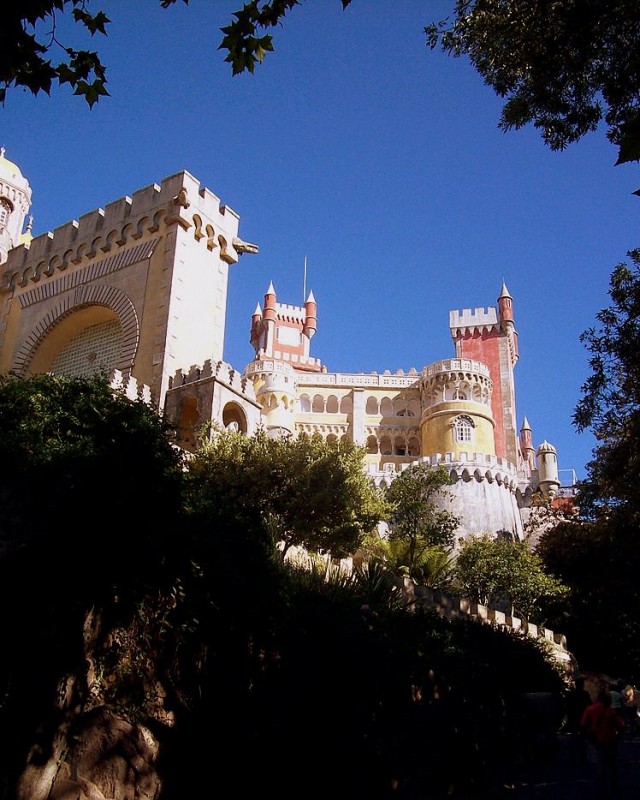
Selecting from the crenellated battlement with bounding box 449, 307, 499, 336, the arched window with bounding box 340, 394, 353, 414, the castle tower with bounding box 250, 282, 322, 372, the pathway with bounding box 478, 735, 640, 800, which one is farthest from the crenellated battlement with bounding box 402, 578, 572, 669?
the castle tower with bounding box 250, 282, 322, 372

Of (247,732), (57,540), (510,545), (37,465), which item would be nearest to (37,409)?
(37,465)

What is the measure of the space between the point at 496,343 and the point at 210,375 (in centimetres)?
3841

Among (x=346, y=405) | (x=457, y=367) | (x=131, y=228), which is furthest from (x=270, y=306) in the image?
(x=131, y=228)

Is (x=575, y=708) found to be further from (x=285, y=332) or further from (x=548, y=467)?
(x=285, y=332)

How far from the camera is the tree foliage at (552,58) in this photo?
306 inches

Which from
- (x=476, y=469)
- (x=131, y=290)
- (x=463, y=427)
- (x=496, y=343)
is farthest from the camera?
(x=496, y=343)

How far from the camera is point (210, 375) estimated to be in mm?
21188

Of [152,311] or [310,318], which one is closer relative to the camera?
[152,311]

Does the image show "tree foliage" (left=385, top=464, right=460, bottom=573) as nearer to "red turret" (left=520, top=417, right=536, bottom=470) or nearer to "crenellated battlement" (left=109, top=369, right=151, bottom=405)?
"crenellated battlement" (left=109, top=369, right=151, bottom=405)

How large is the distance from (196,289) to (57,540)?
16569 millimetres

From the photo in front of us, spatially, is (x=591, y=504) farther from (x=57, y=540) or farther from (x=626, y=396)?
(x=57, y=540)

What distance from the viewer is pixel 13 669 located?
7.45 metres

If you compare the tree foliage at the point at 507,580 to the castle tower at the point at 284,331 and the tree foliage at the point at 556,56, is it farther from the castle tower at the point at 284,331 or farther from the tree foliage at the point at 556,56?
the castle tower at the point at 284,331

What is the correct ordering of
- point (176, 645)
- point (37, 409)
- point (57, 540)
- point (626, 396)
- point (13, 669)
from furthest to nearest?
point (626, 396) → point (37, 409) → point (176, 645) → point (57, 540) → point (13, 669)
